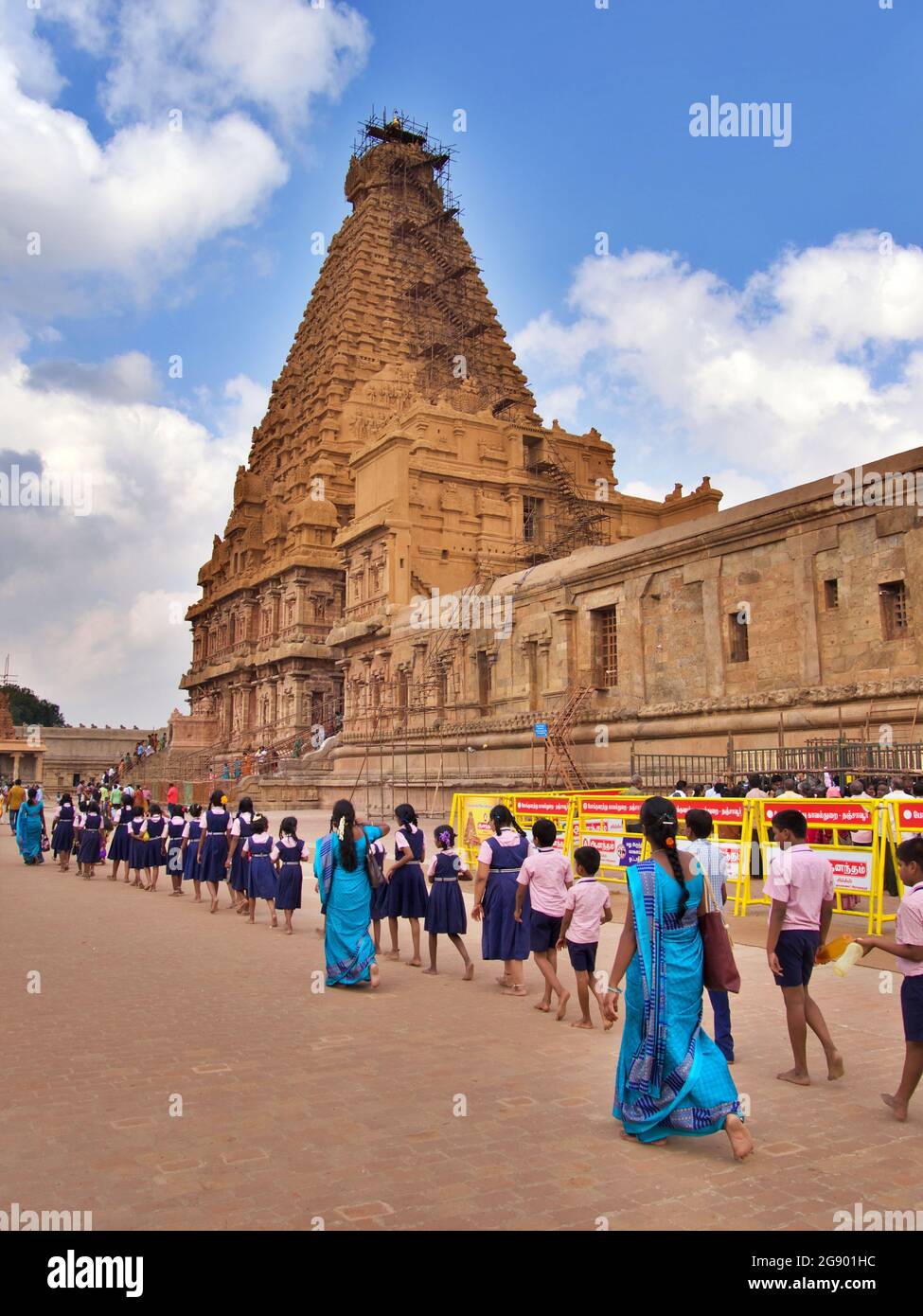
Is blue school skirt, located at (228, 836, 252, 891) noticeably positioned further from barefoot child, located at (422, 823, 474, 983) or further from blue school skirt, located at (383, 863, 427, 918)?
barefoot child, located at (422, 823, 474, 983)

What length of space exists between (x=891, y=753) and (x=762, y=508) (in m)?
6.45

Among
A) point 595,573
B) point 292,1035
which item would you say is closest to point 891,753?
point 595,573

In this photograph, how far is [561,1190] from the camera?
4.55m

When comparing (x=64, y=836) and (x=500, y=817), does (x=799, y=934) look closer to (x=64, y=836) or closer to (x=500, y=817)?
(x=500, y=817)

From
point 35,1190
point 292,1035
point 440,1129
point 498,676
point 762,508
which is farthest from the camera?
point 498,676

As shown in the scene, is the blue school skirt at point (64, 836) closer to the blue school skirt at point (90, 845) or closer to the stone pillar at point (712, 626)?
the blue school skirt at point (90, 845)

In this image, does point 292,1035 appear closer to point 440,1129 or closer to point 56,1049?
point 56,1049

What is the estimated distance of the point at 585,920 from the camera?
26.1ft

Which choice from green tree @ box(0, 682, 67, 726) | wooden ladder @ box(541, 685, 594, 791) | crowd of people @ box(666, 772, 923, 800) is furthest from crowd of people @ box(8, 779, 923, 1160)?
green tree @ box(0, 682, 67, 726)

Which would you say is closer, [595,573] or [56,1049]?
[56,1049]

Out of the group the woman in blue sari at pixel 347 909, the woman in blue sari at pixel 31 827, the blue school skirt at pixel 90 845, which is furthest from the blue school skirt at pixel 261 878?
the woman in blue sari at pixel 31 827

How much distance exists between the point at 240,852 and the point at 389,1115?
9.35 meters

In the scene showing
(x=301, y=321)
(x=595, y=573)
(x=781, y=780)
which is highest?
(x=301, y=321)
